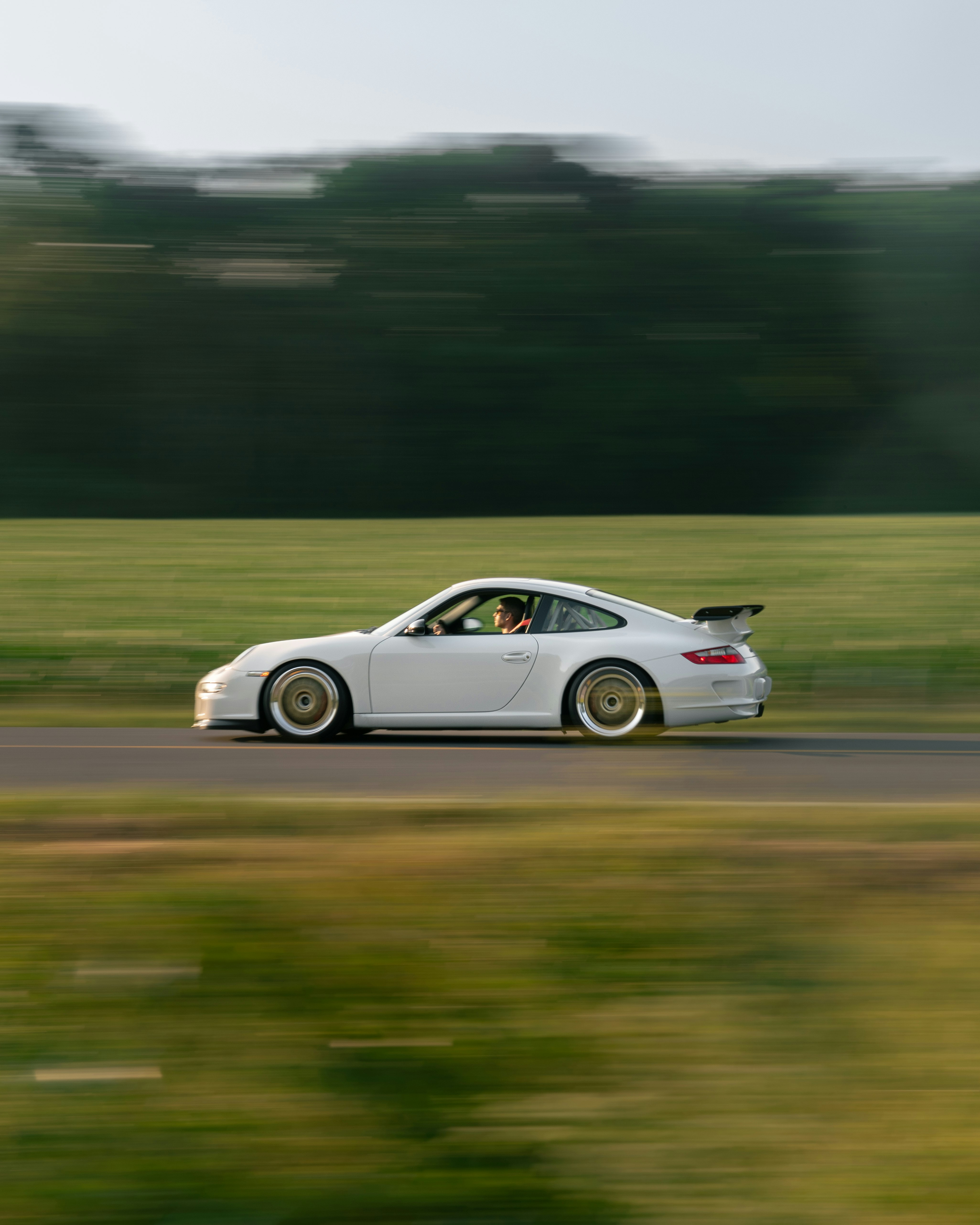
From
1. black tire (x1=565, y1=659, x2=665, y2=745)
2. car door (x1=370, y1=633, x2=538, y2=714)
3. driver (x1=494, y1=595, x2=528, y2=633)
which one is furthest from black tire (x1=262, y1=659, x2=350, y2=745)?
black tire (x1=565, y1=659, x2=665, y2=745)

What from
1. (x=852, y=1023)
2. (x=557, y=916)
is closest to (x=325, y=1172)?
(x=852, y=1023)

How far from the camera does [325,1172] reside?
3.07 metres

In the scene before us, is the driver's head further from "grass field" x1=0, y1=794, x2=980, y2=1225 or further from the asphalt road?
"grass field" x1=0, y1=794, x2=980, y2=1225

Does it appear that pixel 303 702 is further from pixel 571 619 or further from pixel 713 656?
pixel 713 656

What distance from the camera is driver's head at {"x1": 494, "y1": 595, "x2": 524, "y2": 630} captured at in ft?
36.5

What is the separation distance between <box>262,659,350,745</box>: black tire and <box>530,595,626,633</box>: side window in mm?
1598

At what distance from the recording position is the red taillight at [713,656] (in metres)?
10.8

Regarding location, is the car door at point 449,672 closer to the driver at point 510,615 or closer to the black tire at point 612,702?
the driver at point 510,615

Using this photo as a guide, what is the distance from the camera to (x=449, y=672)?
1088cm

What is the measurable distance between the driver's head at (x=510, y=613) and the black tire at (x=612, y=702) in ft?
2.17

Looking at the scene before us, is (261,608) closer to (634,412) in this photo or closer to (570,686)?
(570,686)

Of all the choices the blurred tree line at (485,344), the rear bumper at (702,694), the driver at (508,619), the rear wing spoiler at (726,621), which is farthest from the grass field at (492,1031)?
the blurred tree line at (485,344)

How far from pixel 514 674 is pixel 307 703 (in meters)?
1.64

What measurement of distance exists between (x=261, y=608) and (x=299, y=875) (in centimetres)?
1533
